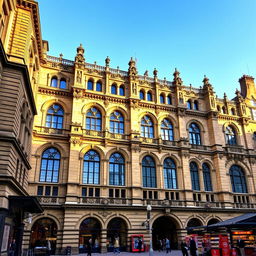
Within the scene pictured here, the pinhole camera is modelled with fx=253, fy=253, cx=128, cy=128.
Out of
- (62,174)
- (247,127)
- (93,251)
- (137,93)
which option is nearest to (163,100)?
(137,93)

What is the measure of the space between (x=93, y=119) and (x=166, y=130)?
12.0 m

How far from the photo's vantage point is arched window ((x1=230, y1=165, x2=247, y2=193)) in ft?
134

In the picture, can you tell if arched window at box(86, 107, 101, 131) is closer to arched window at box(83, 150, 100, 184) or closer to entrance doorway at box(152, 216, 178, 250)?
arched window at box(83, 150, 100, 184)

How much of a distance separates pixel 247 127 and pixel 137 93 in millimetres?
22376

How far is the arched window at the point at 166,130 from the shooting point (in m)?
40.2

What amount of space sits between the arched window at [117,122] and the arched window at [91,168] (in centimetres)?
488

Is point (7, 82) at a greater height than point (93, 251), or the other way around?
point (7, 82)

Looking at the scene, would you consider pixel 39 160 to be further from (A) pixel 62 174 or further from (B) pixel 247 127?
(B) pixel 247 127

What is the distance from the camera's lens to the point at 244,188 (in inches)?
1639

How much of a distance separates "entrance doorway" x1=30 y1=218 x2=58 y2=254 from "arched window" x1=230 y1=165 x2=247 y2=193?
28.0 m

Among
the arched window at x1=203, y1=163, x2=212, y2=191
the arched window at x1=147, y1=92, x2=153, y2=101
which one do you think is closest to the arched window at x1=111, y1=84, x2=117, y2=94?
the arched window at x1=147, y1=92, x2=153, y2=101

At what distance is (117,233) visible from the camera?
106 ft

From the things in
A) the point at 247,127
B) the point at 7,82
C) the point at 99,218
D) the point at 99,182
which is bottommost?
the point at 99,218

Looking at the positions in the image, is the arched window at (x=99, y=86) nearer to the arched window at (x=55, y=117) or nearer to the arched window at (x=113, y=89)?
the arched window at (x=113, y=89)
